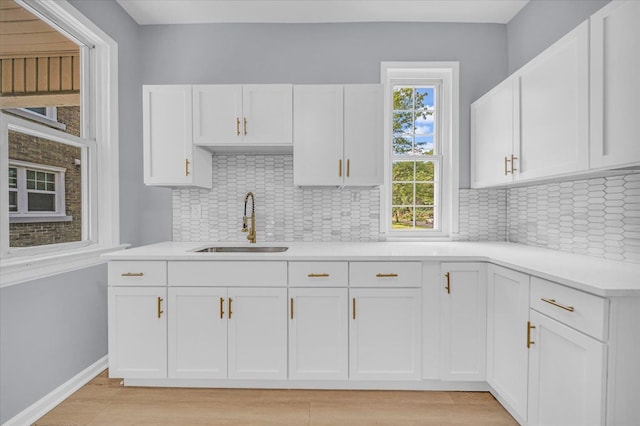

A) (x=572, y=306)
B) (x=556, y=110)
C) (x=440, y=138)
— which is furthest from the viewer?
(x=440, y=138)

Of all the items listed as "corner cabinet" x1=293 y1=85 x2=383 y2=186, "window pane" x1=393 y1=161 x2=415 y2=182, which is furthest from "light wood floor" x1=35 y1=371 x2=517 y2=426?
"window pane" x1=393 y1=161 x2=415 y2=182

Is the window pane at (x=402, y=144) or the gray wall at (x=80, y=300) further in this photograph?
the window pane at (x=402, y=144)

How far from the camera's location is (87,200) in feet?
8.22

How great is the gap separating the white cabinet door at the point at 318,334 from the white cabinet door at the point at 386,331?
0.08 m

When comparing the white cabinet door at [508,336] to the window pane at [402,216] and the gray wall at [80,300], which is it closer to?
the window pane at [402,216]

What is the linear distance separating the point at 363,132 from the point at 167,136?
1491 mm

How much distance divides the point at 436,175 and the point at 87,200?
2.88 m

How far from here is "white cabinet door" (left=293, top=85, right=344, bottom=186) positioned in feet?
8.23

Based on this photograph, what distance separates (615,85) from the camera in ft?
4.95

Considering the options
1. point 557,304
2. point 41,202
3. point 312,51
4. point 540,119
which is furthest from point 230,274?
point 540,119

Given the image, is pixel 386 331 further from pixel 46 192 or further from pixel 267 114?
pixel 46 192

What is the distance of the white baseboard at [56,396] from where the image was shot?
184 centimetres

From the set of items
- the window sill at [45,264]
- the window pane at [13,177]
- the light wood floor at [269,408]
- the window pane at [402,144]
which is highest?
the window pane at [402,144]

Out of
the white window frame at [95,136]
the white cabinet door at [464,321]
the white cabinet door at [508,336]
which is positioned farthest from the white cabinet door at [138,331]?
the white cabinet door at [508,336]
